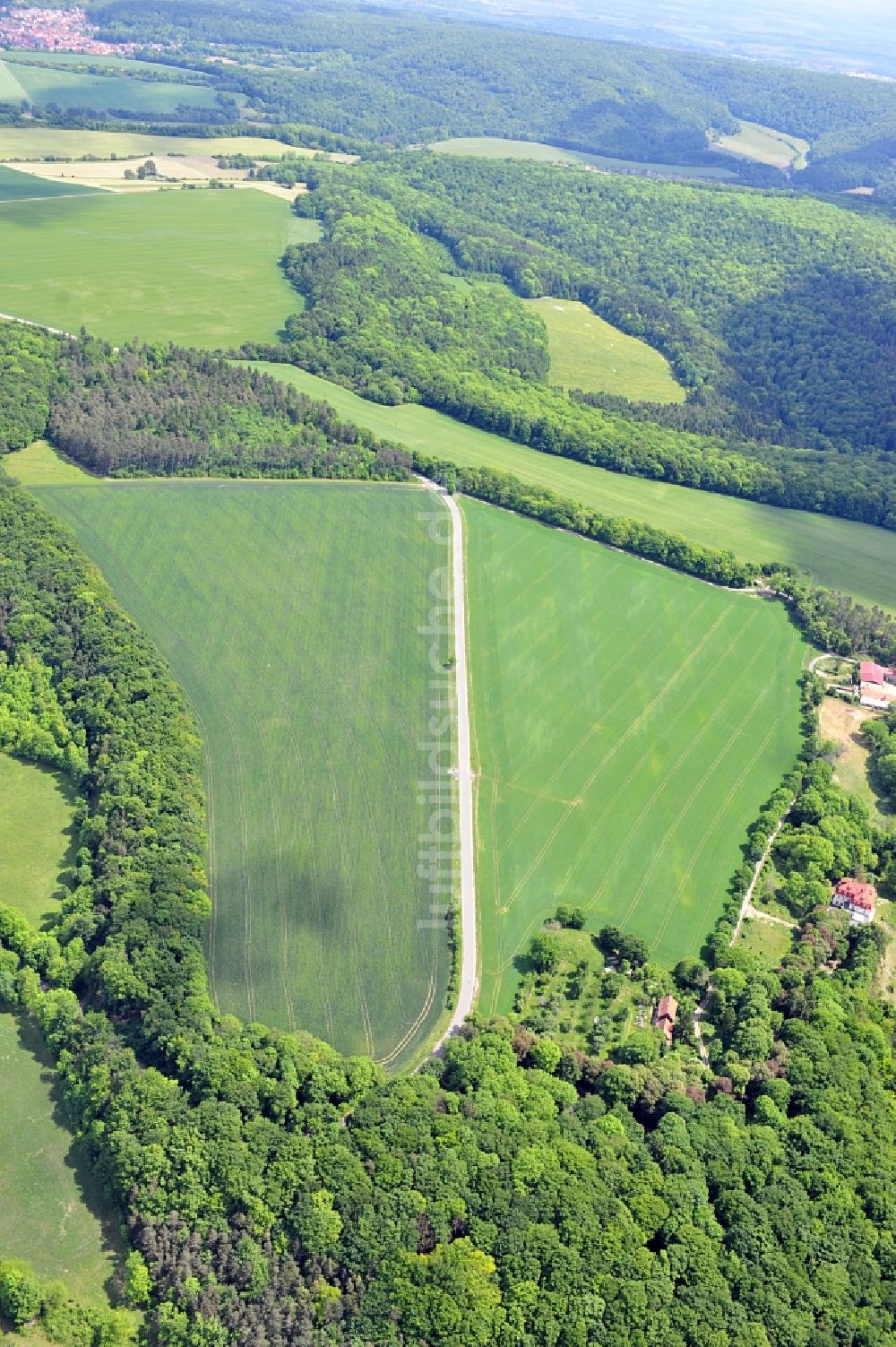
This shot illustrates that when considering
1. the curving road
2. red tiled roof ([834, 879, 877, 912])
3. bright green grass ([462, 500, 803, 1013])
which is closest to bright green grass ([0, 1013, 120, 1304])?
the curving road

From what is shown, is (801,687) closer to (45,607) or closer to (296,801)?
(296,801)

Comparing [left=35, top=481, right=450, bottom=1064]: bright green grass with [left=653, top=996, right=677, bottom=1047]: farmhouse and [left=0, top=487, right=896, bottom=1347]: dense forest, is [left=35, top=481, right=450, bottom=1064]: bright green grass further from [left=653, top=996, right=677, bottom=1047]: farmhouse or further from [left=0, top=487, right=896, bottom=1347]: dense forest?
[left=653, top=996, right=677, bottom=1047]: farmhouse

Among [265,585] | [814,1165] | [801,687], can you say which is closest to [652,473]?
[801,687]

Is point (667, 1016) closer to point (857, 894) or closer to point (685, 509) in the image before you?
point (857, 894)

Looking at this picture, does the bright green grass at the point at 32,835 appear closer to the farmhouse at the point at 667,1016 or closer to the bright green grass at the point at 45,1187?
the bright green grass at the point at 45,1187

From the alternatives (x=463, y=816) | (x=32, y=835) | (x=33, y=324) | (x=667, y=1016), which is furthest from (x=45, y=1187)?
(x=33, y=324)

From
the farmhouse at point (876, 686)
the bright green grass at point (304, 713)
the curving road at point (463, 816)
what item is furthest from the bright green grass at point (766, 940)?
the farmhouse at point (876, 686)
